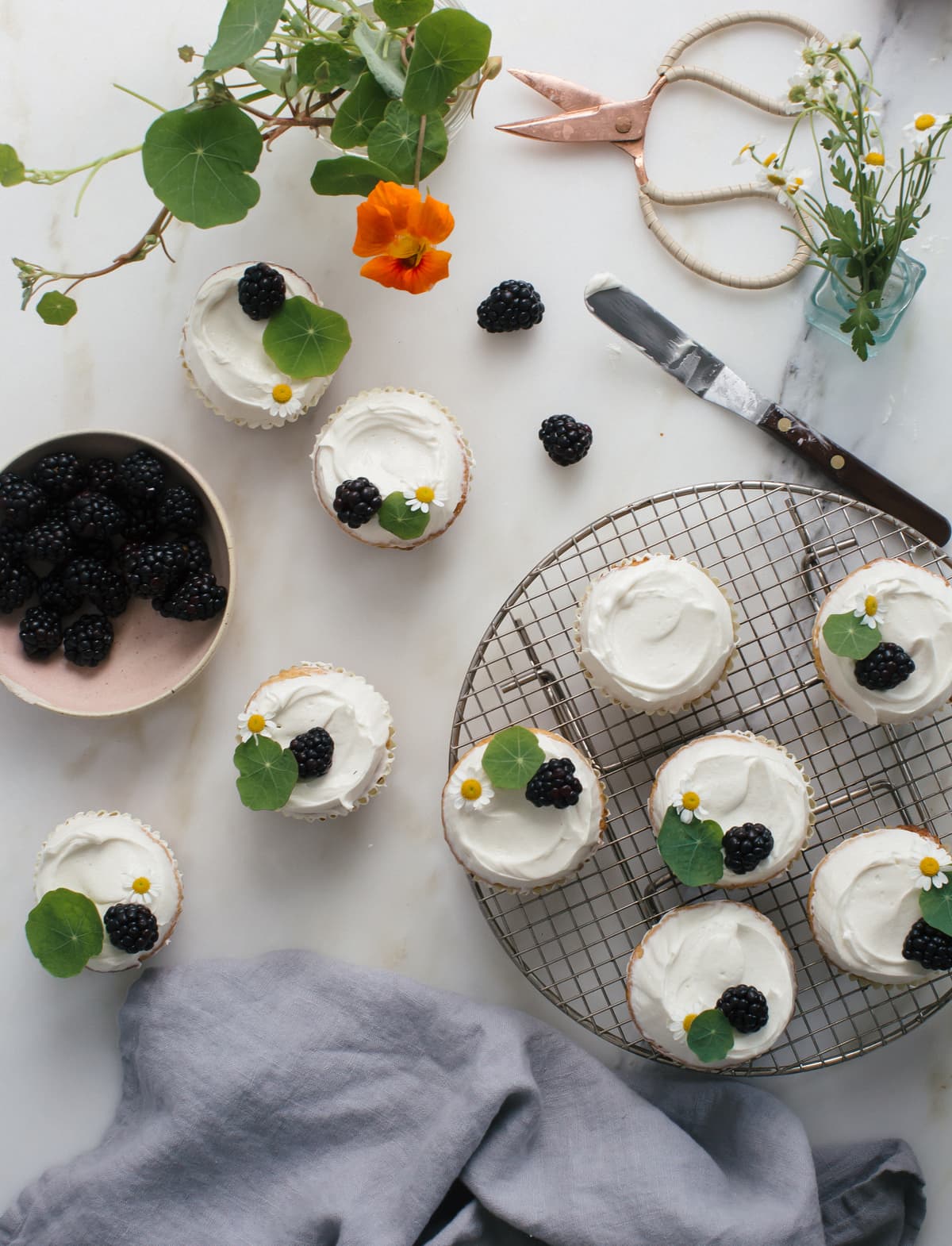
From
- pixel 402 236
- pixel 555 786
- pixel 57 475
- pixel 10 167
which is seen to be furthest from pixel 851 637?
pixel 10 167

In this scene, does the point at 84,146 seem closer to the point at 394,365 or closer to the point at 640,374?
the point at 394,365

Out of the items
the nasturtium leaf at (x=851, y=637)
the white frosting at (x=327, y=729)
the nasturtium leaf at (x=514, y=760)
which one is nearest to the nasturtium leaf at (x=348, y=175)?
the white frosting at (x=327, y=729)

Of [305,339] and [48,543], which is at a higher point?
[305,339]

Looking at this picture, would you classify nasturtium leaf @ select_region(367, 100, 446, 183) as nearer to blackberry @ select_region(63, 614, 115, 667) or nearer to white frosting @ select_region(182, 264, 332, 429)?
white frosting @ select_region(182, 264, 332, 429)

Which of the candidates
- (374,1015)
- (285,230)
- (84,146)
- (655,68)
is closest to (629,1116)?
(374,1015)

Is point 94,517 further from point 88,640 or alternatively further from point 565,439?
point 565,439

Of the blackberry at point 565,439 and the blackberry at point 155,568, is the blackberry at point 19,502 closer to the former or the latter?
the blackberry at point 155,568
